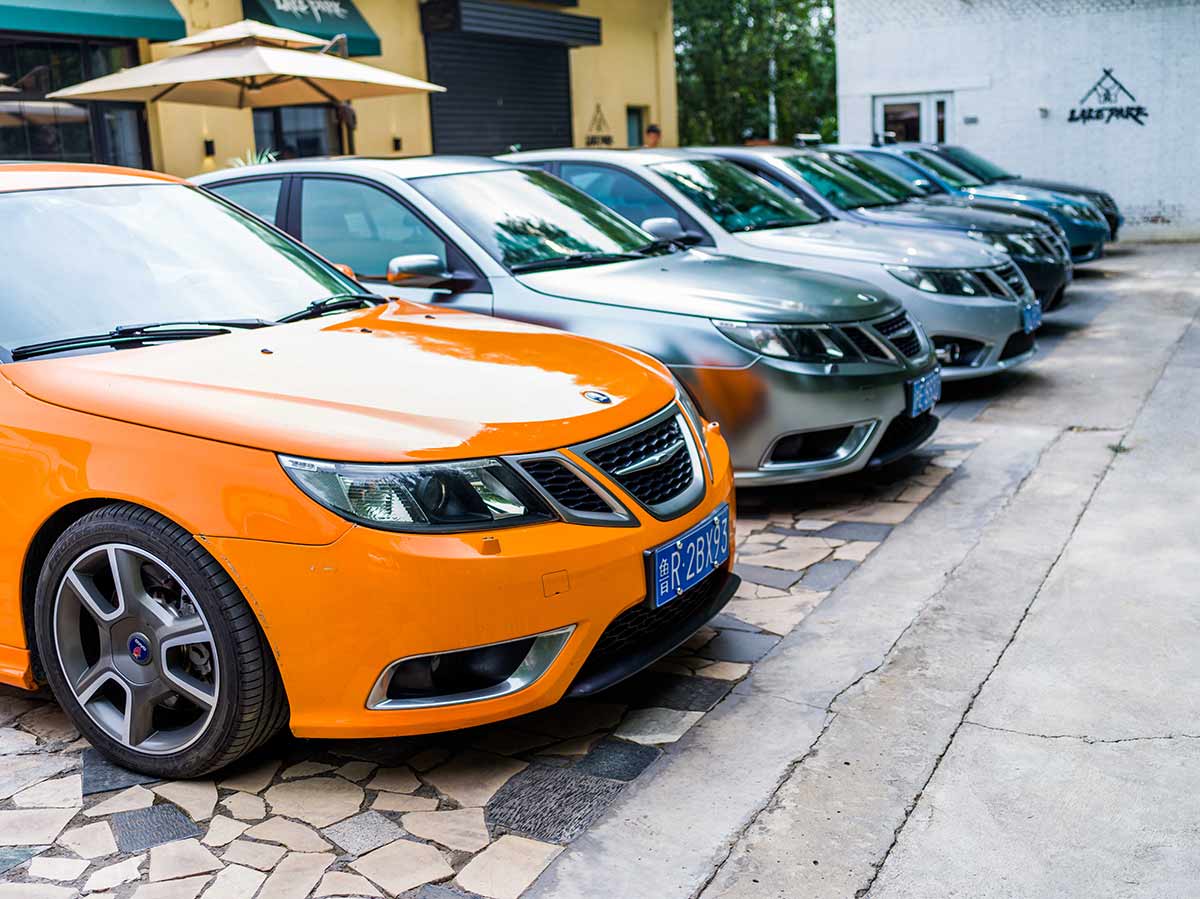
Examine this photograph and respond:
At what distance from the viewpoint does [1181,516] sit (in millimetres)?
5148

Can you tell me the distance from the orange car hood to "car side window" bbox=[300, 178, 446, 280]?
5.89 feet

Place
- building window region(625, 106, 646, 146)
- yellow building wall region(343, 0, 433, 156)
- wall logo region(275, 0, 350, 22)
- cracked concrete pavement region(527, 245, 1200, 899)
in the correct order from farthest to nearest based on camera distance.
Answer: building window region(625, 106, 646, 146), yellow building wall region(343, 0, 433, 156), wall logo region(275, 0, 350, 22), cracked concrete pavement region(527, 245, 1200, 899)

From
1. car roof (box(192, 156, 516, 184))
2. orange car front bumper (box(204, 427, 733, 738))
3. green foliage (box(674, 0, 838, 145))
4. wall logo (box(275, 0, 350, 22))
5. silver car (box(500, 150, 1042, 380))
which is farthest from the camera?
green foliage (box(674, 0, 838, 145))

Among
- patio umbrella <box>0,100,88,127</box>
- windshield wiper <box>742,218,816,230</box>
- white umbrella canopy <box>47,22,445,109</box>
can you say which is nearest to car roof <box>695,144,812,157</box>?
windshield wiper <box>742,218,816,230</box>

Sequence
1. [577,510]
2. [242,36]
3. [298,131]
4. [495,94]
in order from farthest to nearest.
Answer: [495,94] < [298,131] < [242,36] < [577,510]

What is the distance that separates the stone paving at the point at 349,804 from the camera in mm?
2807

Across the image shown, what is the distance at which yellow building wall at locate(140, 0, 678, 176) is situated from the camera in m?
13.5

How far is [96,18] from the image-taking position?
12.1 metres

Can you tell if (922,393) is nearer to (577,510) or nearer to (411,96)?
(577,510)

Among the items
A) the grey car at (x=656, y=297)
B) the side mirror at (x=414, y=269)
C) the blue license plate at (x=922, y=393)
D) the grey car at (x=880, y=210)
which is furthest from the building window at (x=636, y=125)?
the side mirror at (x=414, y=269)

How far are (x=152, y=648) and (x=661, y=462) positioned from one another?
1421mm

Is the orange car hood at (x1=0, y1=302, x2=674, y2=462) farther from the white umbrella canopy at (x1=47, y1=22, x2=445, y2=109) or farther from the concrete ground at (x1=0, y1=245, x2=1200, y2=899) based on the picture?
the white umbrella canopy at (x1=47, y1=22, x2=445, y2=109)

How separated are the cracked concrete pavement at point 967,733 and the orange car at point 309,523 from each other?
42 centimetres

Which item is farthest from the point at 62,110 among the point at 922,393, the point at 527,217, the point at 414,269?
the point at 922,393
